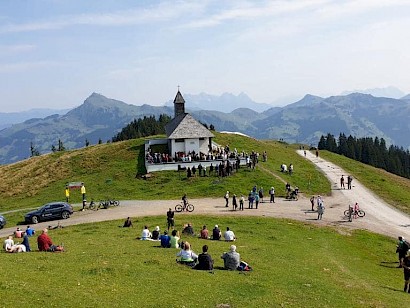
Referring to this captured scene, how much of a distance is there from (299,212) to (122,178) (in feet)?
98.1

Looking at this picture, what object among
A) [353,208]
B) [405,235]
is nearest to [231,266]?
[405,235]

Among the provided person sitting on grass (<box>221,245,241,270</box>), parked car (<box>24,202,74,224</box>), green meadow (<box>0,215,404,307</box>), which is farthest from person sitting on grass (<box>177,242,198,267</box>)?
parked car (<box>24,202,74,224</box>)

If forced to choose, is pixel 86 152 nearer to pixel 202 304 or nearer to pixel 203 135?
pixel 203 135

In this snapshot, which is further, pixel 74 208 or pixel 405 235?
pixel 74 208

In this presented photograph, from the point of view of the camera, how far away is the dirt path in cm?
4459

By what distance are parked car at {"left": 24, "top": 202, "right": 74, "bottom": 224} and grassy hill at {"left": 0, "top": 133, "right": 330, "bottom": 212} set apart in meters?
9.31

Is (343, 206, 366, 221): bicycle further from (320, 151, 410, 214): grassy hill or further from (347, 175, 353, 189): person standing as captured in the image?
(347, 175, 353, 189): person standing

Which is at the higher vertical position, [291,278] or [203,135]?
[203,135]

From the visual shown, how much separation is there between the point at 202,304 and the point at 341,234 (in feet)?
86.1

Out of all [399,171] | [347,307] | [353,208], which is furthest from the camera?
[399,171]

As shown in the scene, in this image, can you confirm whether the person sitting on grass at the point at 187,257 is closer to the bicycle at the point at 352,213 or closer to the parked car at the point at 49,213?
the bicycle at the point at 352,213

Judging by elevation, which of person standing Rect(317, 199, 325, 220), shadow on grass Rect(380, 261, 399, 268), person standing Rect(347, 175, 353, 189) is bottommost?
shadow on grass Rect(380, 261, 399, 268)

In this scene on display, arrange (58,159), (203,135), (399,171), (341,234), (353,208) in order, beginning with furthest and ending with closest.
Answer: (399,171) → (58,159) → (203,135) → (353,208) → (341,234)

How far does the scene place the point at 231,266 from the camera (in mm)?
24000
